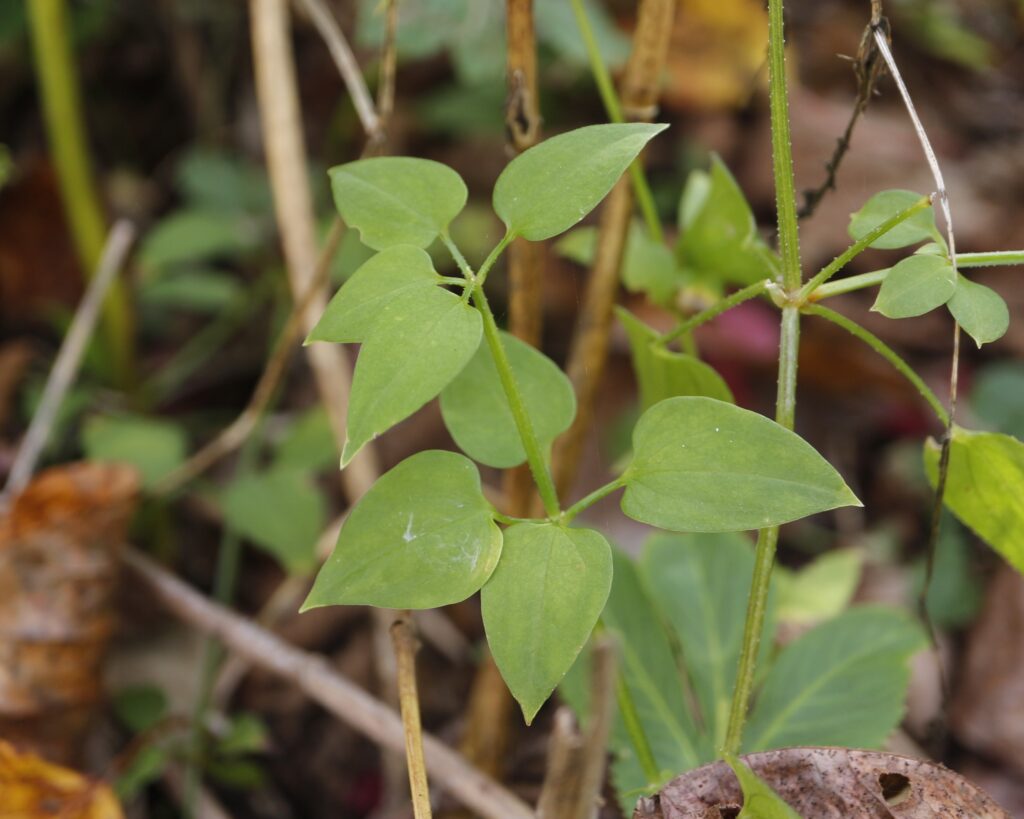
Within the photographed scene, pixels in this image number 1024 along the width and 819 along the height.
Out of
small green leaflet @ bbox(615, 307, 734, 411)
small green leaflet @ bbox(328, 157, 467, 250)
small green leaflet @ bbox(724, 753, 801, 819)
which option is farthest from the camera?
small green leaflet @ bbox(615, 307, 734, 411)

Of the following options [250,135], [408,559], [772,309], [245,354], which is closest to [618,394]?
[772,309]

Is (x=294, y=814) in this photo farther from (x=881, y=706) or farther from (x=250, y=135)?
(x=250, y=135)

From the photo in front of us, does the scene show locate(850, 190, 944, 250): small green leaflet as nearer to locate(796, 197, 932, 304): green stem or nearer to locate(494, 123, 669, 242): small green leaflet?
locate(796, 197, 932, 304): green stem

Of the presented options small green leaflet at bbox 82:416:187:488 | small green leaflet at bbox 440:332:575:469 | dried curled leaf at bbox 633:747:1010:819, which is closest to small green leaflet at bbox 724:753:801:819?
dried curled leaf at bbox 633:747:1010:819

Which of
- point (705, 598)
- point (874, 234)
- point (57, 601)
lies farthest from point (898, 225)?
point (57, 601)

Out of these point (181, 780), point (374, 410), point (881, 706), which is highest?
point (374, 410)

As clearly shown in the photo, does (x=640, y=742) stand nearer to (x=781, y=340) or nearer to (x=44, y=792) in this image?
(x=781, y=340)

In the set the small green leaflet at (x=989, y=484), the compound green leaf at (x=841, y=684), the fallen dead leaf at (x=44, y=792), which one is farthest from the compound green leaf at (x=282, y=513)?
the small green leaflet at (x=989, y=484)
